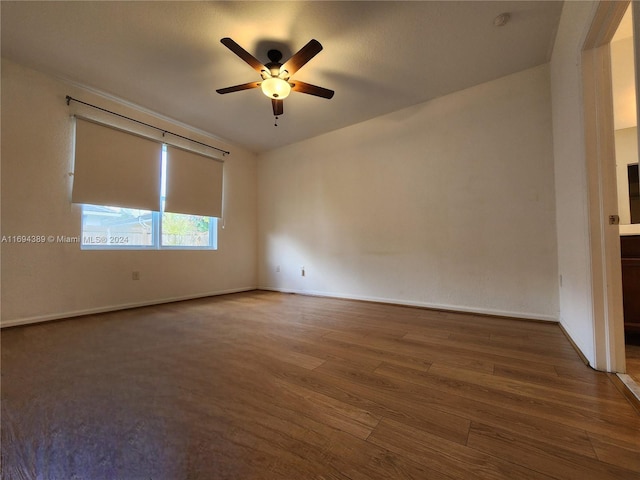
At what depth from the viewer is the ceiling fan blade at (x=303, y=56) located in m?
1.79

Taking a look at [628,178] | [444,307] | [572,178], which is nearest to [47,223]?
[444,307]

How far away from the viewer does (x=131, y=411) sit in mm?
1099

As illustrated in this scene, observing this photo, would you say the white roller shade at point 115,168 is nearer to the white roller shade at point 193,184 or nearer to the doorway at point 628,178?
the white roller shade at point 193,184

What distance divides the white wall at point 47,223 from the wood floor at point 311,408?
0.60 metres

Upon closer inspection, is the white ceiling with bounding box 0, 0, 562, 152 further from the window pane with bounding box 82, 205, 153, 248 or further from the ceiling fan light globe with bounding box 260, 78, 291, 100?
the window pane with bounding box 82, 205, 153, 248

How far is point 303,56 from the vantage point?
6.27 ft

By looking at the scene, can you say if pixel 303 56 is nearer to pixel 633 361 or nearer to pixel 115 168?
pixel 115 168

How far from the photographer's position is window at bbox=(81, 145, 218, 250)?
112 inches

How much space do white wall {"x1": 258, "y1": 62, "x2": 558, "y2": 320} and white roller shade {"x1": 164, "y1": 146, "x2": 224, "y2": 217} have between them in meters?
1.25

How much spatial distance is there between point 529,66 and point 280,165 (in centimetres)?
351

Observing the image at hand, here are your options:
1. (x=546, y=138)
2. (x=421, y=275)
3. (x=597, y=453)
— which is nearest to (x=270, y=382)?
(x=597, y=453)

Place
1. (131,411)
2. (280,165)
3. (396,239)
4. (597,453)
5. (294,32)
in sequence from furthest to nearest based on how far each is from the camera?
(280,165) < (396,239) < (294,32) < (131,411) < (597,453)

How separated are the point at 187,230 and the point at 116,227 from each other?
87 cm

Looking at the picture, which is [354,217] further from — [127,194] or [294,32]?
[127,194]
